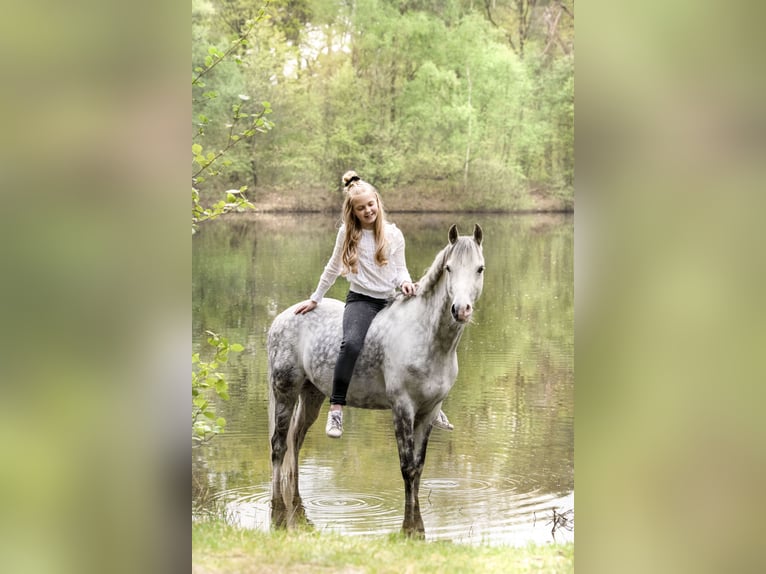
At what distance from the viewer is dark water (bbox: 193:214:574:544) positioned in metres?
4.48

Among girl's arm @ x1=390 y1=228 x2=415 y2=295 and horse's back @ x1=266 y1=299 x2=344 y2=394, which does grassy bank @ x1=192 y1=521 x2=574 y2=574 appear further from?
girl's arm @ x1=390 y1=228 x2=415 y2=295

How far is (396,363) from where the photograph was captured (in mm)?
3535

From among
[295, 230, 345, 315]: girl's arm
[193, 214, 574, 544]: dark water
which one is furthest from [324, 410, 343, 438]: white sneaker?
[193, 214, 574, 544]: dark water

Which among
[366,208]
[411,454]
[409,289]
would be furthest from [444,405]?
[366,208]

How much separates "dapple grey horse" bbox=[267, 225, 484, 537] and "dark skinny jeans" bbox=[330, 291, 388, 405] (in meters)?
0.03

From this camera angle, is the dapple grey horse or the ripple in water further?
the ripple in water

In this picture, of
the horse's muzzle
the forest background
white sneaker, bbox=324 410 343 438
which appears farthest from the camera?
the forest background

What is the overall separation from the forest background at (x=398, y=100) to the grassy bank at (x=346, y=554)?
5.66 m

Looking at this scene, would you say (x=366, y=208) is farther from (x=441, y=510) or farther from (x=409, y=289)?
(x=441, y=510)

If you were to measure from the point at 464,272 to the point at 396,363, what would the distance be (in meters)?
0.51
